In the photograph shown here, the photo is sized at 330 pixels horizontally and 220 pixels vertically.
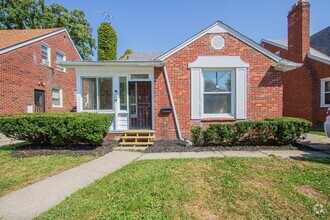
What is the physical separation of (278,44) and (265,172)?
527 inches

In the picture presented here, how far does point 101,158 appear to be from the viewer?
534 cm

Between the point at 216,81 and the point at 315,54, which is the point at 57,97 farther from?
the point at 315,54

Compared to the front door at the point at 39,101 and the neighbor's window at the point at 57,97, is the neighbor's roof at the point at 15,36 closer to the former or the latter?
the front door at the point at 39,101

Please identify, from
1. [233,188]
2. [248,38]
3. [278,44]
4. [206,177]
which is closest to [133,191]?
[206,177]

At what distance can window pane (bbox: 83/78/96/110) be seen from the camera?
798 centimetres

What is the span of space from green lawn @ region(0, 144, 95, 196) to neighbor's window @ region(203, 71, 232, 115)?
4927mm

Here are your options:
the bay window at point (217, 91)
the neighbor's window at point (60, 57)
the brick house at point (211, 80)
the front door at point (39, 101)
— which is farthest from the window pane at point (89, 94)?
the neighbor's window at point (60, 57)

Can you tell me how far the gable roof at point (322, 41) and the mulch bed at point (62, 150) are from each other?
1371 centimetres

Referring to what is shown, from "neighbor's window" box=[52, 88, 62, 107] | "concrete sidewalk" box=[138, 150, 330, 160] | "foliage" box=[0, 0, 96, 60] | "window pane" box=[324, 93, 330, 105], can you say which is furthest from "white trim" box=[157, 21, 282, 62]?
"foliage" box=[0, 0, 96, 60]

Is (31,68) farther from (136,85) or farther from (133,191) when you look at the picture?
(133,191)

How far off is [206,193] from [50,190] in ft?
9.19

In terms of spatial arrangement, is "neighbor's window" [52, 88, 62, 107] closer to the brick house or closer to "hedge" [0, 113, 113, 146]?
the brick house

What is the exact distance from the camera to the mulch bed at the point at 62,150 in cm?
579

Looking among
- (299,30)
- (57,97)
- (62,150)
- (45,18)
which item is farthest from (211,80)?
(45,18)
